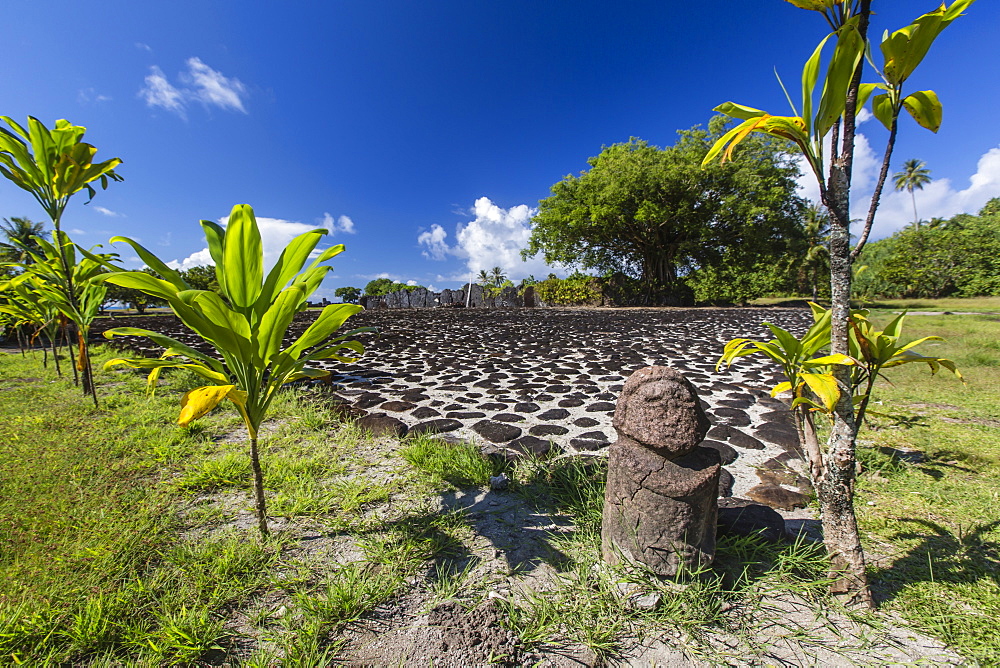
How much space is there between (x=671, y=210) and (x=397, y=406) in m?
18.4

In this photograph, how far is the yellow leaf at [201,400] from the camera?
1076 millimetres

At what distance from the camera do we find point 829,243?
1.18 m

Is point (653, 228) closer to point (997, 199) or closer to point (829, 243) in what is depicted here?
point (829, 243)

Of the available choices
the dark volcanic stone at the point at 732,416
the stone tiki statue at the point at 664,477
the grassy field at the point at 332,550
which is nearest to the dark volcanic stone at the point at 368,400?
the grassy field at the point at 332,550

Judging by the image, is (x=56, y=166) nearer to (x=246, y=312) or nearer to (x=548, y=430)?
(x=246, y=312)

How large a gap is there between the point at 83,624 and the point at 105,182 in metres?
3.50

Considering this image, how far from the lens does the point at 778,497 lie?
196cm

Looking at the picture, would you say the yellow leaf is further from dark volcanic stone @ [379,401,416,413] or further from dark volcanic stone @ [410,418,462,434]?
dark volcanic stone @ [379,401,416,413]

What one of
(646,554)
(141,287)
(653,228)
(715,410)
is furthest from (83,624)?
(653,228)

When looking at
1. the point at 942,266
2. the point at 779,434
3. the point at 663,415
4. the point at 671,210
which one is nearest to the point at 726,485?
the point at 779,434

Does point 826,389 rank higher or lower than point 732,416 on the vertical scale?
higher

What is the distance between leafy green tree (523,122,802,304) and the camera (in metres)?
17.1

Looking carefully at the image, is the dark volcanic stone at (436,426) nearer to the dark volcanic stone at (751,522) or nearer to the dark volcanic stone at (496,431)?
the dark volcanic stone at (496,431)

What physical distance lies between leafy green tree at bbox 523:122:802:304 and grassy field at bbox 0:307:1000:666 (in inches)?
664
